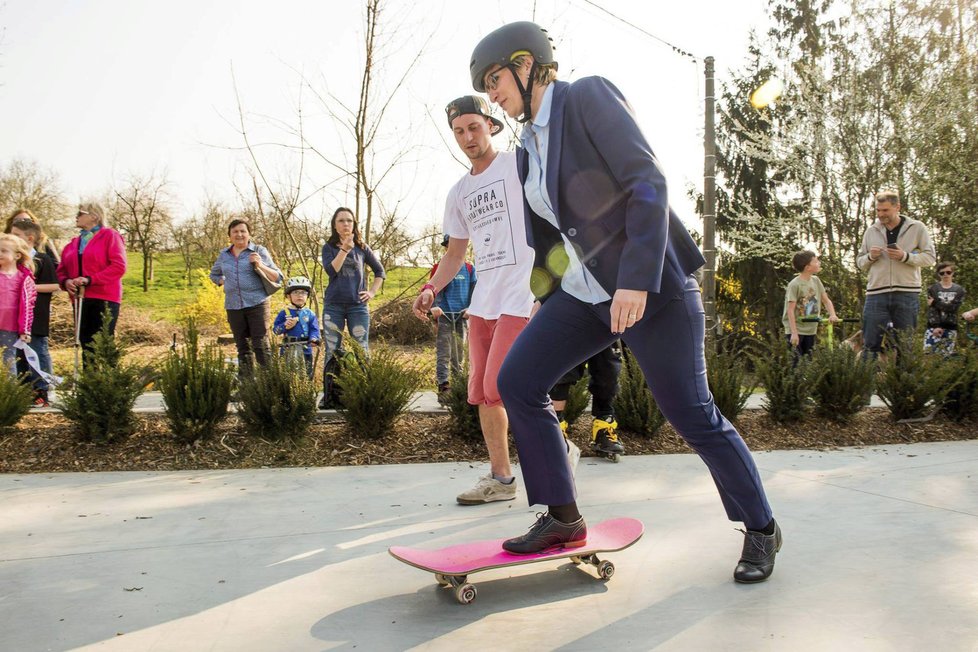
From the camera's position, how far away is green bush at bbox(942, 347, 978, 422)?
20.2 feet

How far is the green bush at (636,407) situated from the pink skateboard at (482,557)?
99.9 inches

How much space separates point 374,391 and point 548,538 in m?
2.67

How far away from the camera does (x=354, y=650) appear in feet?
7.03

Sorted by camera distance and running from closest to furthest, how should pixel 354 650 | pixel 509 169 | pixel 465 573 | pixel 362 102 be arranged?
pixel 354 650 → pixel 465 573 → pixel 509 169 → pixel 362 102

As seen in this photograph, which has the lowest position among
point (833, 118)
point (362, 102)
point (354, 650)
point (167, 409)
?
point (354, 650)

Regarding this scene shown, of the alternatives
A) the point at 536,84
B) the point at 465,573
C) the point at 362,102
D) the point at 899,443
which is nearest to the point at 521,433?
the point at 465,573

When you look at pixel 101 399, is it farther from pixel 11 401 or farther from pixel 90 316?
pixel 90 316

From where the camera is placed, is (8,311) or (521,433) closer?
(521,433)

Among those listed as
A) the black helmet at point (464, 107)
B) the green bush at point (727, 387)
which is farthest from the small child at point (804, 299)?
the black helmet at point (464, 107)

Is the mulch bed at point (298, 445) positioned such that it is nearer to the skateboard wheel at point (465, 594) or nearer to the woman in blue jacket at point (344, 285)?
the woman in blue jacket at point (344, 285)

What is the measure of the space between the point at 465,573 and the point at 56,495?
2.58 m

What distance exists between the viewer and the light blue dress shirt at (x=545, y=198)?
263 centimetres

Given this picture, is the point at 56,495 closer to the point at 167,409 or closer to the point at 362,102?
the point at 167,409

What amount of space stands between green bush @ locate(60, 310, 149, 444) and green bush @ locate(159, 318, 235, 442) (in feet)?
0.72
